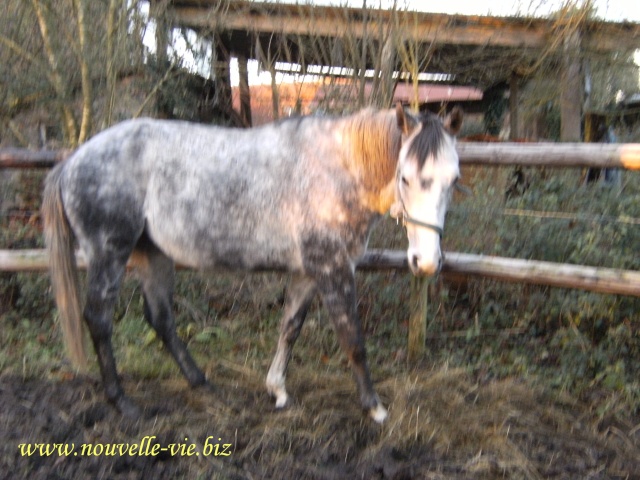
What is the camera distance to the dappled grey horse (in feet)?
9.37

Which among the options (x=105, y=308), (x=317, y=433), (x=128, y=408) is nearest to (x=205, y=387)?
(x=128, y=408)

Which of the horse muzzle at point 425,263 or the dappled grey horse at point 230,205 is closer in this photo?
the horse muzzle at point 425,263

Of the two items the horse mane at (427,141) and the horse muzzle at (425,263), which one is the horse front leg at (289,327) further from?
the horse mane at (427,141)

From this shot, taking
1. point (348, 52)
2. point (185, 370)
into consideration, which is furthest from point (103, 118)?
point (185, 370)

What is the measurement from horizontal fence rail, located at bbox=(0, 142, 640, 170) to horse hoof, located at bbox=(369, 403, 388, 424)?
173 centimetres

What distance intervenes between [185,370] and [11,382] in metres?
1.13

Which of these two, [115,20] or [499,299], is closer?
[499,299]

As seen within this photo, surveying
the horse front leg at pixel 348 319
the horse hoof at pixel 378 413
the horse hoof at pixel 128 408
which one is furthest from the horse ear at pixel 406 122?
the horse hoof at pixel 128 408

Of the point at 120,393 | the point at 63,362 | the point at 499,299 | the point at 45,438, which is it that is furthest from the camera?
the point at 499,299

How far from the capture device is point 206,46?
6.70 metres

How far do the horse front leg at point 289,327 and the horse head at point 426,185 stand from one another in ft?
2.92

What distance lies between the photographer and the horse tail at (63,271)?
3088 millimetres

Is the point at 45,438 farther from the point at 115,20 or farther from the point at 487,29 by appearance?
the point at 487,29

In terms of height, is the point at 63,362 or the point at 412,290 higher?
the point at 412,290
